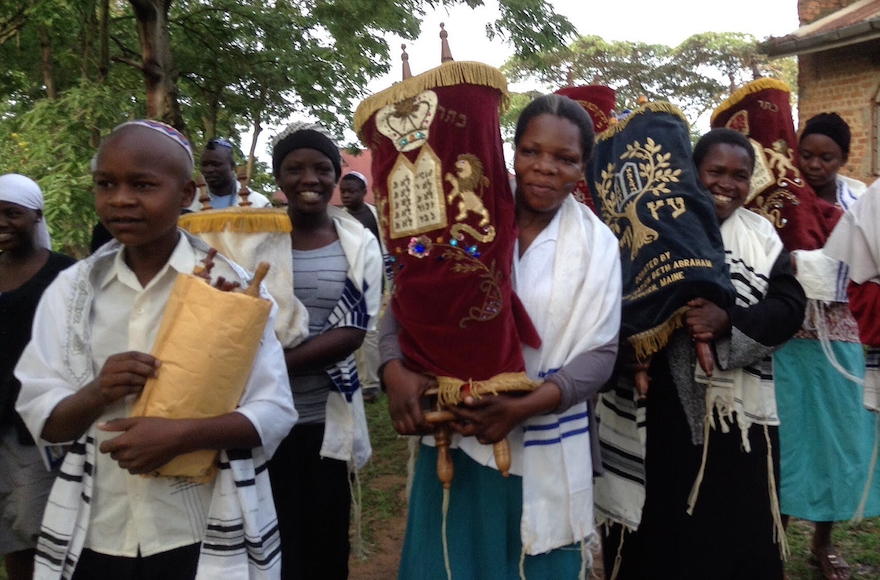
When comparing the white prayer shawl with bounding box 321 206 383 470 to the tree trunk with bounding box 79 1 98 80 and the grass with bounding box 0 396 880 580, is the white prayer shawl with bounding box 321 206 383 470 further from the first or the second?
the tree trunk with bounding box 79 1 98 80

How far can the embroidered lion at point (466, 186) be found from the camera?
1.89 metres

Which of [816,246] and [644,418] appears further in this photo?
[816,246]

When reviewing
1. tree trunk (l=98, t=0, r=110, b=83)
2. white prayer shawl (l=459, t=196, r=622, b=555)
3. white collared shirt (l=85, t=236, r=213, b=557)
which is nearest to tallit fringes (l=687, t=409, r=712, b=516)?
white prayer shawl (l=459, t=196, r=622, b=555)

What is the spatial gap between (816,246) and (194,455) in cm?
264

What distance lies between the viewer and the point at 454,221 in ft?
6.19

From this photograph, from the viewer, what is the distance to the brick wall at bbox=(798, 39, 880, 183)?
31.0 ft

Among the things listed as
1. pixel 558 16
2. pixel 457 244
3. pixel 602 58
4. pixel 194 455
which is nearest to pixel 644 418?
pixel 457 244

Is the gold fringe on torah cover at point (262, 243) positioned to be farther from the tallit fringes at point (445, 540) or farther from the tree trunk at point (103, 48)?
the tree trunk at point (103, 48)

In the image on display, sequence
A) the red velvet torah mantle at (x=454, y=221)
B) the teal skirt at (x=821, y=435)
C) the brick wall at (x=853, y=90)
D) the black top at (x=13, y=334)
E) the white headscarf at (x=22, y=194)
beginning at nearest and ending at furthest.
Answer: the red velvet torah mantle at (x=454, y=221), the black top at (x=13, y=334), the white headscarf at (x=22, y=194), the teal skirt at (x=821, y=435), the brick wall at (x=853, y=90)

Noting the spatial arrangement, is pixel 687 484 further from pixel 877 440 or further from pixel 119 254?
pixel 119 254

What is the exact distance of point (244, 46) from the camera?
7203 mm

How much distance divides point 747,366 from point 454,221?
4.03ft

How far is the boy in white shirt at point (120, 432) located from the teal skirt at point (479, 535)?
492mm

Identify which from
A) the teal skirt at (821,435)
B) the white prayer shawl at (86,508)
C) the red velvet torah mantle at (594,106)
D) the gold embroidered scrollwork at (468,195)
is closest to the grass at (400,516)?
the teal skirt at (821,435)
